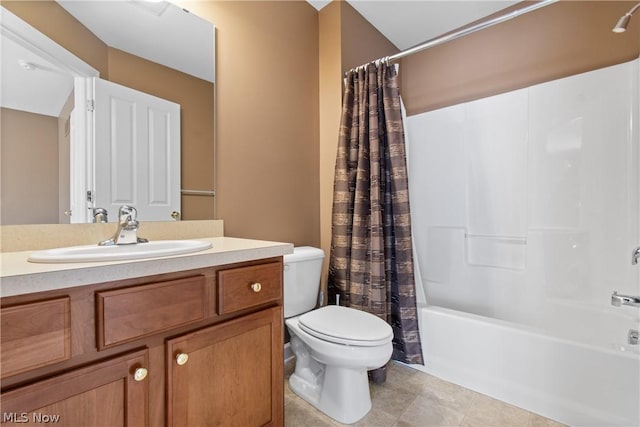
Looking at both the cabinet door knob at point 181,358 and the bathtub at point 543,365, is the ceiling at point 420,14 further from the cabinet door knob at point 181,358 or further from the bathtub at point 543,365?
the cabinet door knob at point 181,358

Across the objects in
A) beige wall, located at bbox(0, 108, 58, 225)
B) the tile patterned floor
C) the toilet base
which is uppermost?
beige wall, located at bbox(0, 108, 58, 225)

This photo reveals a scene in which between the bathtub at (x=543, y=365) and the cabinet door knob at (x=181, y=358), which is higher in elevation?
the cabinet door knob at (x=181, y=358)

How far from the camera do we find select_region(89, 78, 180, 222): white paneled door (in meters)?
1.18

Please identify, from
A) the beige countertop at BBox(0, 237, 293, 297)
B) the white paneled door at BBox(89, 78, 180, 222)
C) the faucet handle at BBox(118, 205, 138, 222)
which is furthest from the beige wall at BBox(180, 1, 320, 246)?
the beige countertop at BBox(0, 237, 293, 297)

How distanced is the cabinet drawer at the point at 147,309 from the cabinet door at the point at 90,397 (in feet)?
0.22

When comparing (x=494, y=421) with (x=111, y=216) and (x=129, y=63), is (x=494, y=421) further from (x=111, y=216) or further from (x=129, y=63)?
(x=129, y=63)

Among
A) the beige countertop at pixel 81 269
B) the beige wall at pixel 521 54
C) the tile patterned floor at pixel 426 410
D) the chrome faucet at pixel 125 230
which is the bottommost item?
the tile patterned floor at pixel 426 410

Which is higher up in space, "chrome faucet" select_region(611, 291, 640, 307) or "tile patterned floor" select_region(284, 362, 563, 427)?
→ "chrome faucet" select_region(611, 291, 640, 307)

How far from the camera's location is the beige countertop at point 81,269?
2.00 ft

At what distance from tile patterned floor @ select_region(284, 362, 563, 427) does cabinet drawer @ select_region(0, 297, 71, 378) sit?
1107 mm

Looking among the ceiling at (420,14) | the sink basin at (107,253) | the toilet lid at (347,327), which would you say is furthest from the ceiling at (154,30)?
the toilet lid at (347,327)

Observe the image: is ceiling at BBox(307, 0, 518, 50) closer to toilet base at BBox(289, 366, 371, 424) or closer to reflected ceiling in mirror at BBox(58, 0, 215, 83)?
reflected ceiling in mirror at BBox(58, 0, 215, 83)

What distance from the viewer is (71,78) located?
3.62 ft

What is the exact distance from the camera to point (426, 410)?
146cm
